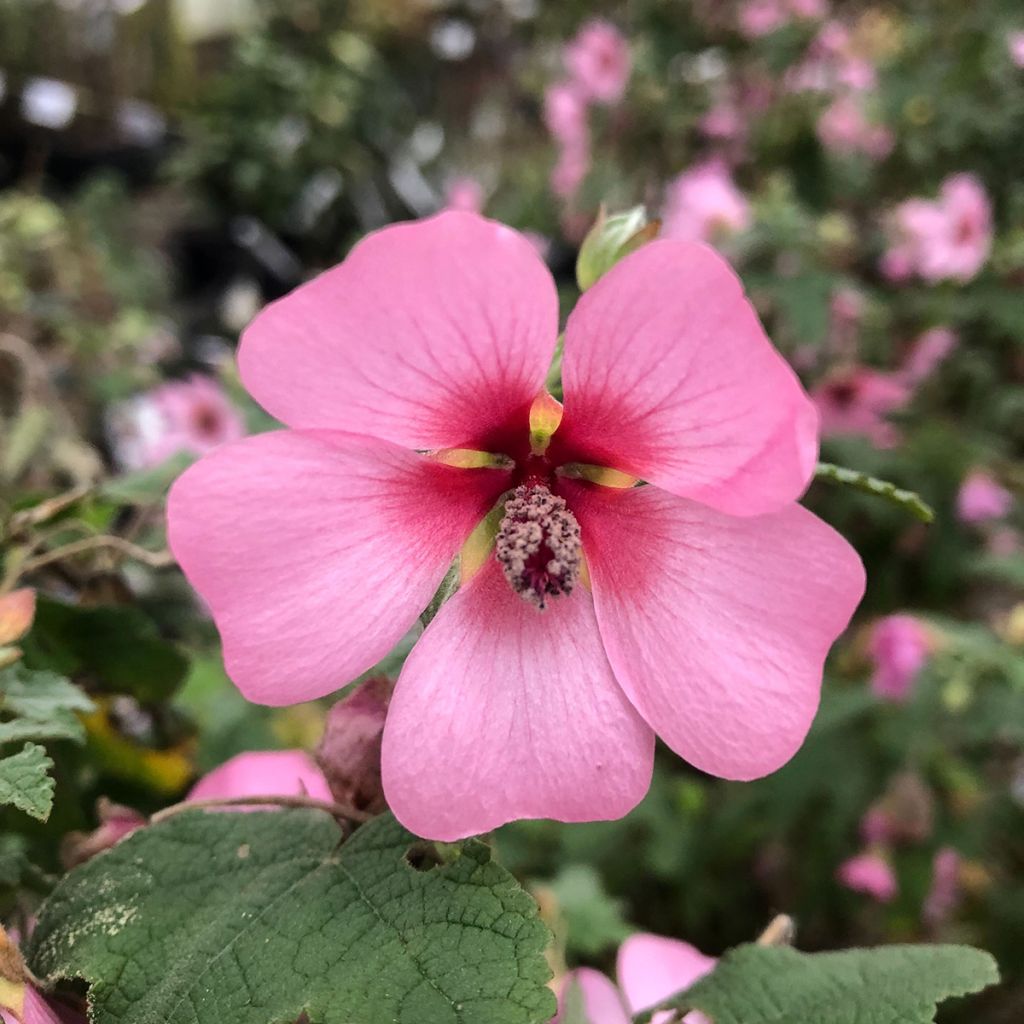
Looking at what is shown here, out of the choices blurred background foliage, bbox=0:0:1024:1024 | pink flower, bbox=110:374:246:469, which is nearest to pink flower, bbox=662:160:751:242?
blurred background foliage, bbox=0:0:1024:1024

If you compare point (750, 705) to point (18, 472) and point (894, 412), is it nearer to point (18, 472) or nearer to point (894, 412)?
point (18, 472)

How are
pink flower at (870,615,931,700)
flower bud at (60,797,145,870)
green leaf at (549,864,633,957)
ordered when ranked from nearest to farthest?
flower bud at (60,797,145,870) → green leaf at (549,864,633,957) → pink flower at (870,615,931,700)

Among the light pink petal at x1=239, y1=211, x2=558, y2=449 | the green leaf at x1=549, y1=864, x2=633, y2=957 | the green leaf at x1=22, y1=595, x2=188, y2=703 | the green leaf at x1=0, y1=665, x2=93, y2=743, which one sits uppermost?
the light pink petal at x1=239, y1=211, x2=558, y2=449

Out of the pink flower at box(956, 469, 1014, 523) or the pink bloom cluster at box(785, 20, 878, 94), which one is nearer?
the pink flower at box(956, 469, 1014, 523)

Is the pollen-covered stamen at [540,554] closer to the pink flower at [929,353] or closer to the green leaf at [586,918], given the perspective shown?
the green leaf at [586,918]

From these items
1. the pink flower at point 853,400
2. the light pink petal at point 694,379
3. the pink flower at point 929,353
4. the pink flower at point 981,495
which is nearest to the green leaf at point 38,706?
the light pink petal at point 694,379

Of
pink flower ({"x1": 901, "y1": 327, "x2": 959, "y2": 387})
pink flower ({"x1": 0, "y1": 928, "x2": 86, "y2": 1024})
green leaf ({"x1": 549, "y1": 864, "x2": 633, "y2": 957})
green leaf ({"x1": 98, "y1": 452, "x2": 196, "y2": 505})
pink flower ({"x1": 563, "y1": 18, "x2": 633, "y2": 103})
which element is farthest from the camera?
pink flower ({"x1": 563, "y1": 18, "x2": 633, "y2": 103})

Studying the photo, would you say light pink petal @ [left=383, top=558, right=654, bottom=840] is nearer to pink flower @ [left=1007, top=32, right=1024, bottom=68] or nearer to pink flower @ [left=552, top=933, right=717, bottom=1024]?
pink flower @ [left=552, top=933, right=717, bottom=1024]

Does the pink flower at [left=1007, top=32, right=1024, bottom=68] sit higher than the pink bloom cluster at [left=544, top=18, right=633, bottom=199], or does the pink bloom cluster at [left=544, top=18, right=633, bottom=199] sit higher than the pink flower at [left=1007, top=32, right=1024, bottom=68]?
the pink flower at [left=1007, top=32, right=1024, bottom=68]
